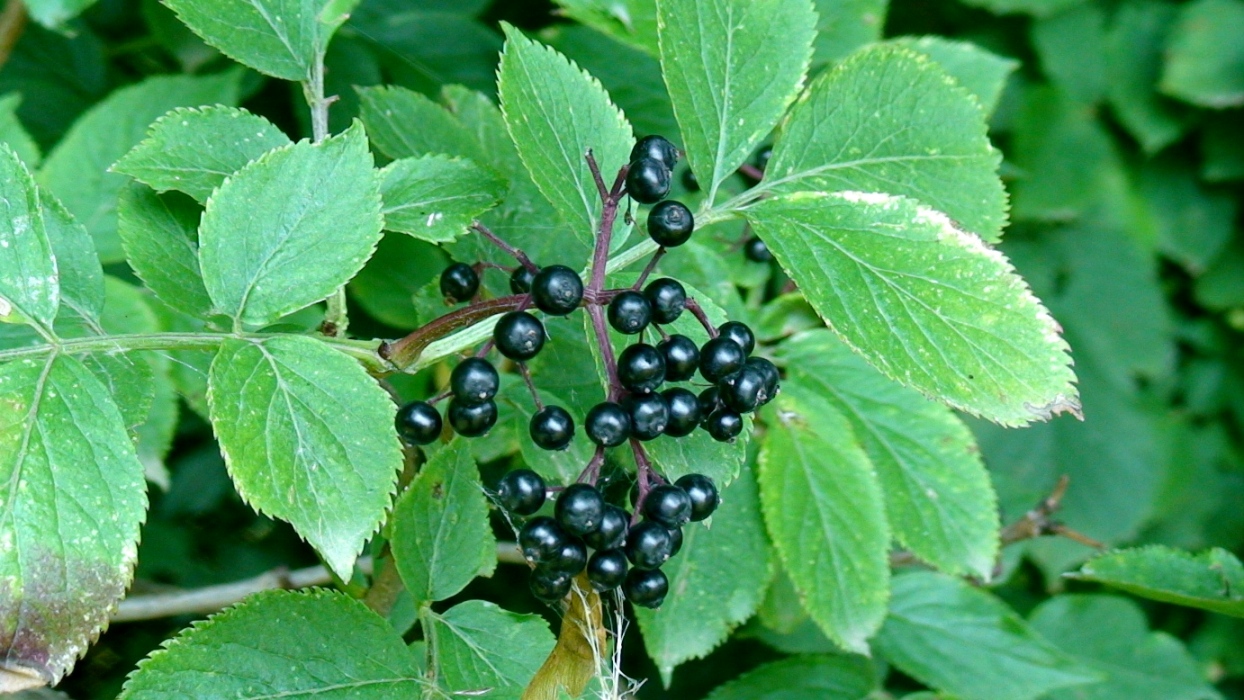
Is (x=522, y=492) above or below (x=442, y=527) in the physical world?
above

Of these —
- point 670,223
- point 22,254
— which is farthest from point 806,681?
point 22,254

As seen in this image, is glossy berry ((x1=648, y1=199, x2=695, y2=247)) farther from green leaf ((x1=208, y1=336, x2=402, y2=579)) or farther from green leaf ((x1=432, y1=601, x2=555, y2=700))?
green leaf ((x1=432, y1=601, x2=555, y2=700))

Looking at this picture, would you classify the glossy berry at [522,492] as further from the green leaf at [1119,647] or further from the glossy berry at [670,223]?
the green leaf at [1119,647]

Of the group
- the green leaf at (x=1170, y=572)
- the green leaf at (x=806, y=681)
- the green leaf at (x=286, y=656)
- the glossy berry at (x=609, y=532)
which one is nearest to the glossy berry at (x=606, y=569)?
the glossy berry at (x=609, y=532)

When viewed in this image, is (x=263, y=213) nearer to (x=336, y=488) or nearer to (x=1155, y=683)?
(x=336, y=488)

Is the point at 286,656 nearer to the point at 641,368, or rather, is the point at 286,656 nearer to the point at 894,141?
the point at 641,368

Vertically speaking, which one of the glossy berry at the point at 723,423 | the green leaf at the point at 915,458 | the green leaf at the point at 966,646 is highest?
the glossy berry at the point at 723,423

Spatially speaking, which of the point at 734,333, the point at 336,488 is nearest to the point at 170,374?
the point at 336,488
